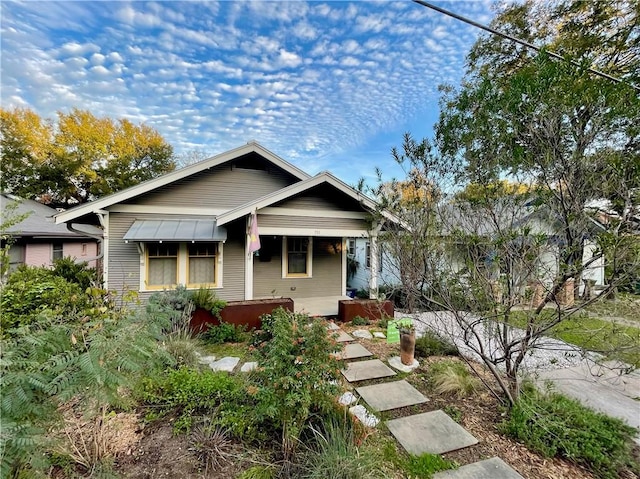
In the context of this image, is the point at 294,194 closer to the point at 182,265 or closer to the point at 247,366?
the point at 182,265

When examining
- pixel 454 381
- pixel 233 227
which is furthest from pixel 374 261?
pixel 233 227

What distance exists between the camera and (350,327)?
7.34 m

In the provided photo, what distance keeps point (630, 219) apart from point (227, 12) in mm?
7770

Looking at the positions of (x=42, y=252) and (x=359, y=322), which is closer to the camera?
(x=359, y=322)

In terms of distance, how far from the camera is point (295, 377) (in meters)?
2.73

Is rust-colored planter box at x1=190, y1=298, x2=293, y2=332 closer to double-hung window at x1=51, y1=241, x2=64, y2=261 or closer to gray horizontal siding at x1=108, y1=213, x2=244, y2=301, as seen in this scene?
gray horizontal siding at x1=108, y1=213, x2=244, y2=301

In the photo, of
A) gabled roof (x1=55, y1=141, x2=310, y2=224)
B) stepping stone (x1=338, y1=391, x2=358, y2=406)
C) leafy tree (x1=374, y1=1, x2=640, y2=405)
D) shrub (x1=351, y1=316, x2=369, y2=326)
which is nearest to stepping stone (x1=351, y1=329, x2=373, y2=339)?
shrub (x1=351, y1=316, x2=369, y2=326)

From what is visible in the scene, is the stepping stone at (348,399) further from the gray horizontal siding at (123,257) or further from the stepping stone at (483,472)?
the gray horizontal siding at (123,257)

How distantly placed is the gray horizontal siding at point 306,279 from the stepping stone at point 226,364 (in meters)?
4.06

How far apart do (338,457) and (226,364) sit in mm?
3369

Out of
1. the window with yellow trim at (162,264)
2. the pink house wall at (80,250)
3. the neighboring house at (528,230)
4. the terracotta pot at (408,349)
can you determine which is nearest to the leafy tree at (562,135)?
the neighboring house at (528,230)

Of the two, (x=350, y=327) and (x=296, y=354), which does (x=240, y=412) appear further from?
(x=350, y=327)

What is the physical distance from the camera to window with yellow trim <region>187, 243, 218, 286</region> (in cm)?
871

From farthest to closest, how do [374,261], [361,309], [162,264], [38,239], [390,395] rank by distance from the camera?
[38,239], [162,264], [374,261], [361,309], [390,395]
